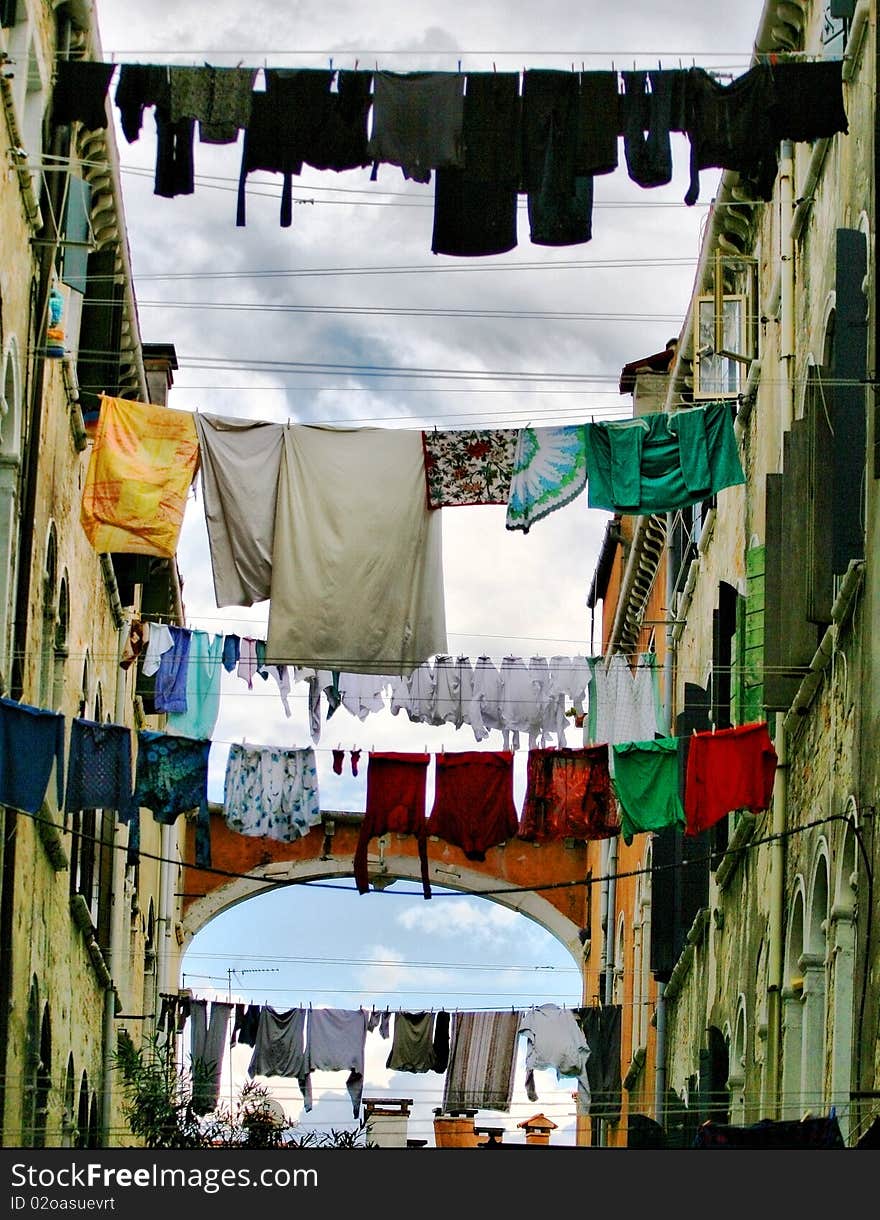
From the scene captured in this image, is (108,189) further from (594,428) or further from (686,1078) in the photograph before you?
(686,1078)

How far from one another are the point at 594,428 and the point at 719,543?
240 inches

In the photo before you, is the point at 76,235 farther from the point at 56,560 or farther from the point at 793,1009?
the point at 793,1009

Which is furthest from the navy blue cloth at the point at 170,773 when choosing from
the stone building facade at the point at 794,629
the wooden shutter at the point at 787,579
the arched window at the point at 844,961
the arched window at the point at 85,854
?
the arched window at the point at 844,961

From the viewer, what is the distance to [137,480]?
19.9 meters

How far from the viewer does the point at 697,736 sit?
19922 mm

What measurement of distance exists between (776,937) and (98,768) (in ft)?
17.6

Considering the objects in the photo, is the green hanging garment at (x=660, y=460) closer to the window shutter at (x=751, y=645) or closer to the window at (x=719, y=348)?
the window shutter at (x=751, y=645)

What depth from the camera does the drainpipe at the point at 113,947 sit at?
27750mm

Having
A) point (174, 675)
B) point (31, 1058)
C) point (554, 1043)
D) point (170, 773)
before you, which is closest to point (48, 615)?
point (174, 675)

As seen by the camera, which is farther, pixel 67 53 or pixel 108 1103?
pixel 108 1103

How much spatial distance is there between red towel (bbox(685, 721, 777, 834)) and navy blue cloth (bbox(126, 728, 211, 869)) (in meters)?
3.95

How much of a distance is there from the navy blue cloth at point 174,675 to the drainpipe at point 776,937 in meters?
5.40

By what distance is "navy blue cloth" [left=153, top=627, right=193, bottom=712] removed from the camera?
22.5 meters
